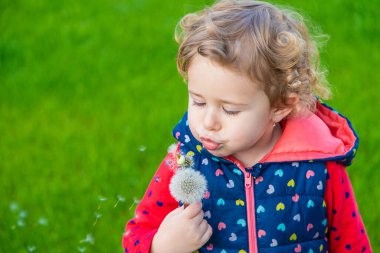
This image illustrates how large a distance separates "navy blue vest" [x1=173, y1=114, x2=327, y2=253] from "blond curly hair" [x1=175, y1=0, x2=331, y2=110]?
257 millimetres

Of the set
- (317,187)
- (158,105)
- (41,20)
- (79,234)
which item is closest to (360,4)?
(158,105)

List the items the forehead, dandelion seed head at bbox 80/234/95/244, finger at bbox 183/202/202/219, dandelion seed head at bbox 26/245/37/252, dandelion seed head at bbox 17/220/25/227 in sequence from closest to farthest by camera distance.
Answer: the forehead → finger at bbox 183/202/202/219 → dandelion seed head at bbox 80/234/95/244 → dandelion seed head at bbox 26/245/37/252 → dandelion seed head at bbox 17/220/25/227

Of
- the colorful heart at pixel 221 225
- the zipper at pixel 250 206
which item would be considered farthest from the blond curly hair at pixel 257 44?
the colorful heart at pixel 221 225

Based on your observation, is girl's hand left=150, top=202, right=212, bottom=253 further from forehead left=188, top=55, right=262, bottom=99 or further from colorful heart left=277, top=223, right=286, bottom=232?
forehead left=188, top=55, right=262, bottom=99

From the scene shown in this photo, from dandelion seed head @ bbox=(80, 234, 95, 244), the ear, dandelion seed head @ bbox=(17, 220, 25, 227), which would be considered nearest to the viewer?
the ear

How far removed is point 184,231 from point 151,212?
0.26m

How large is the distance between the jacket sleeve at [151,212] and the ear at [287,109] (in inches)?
16.0

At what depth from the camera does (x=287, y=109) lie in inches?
99.7

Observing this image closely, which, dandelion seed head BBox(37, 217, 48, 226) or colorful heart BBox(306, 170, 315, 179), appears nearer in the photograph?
colorful heart BBox(306, 170, 315, 179)

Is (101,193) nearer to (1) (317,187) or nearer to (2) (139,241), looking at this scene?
(2) (139,241)

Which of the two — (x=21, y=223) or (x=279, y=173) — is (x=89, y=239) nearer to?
(x=21, y=223)

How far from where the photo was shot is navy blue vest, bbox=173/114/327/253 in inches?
99.8

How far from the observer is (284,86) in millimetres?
2441

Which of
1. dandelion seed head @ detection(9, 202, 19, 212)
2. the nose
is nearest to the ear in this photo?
the nose
